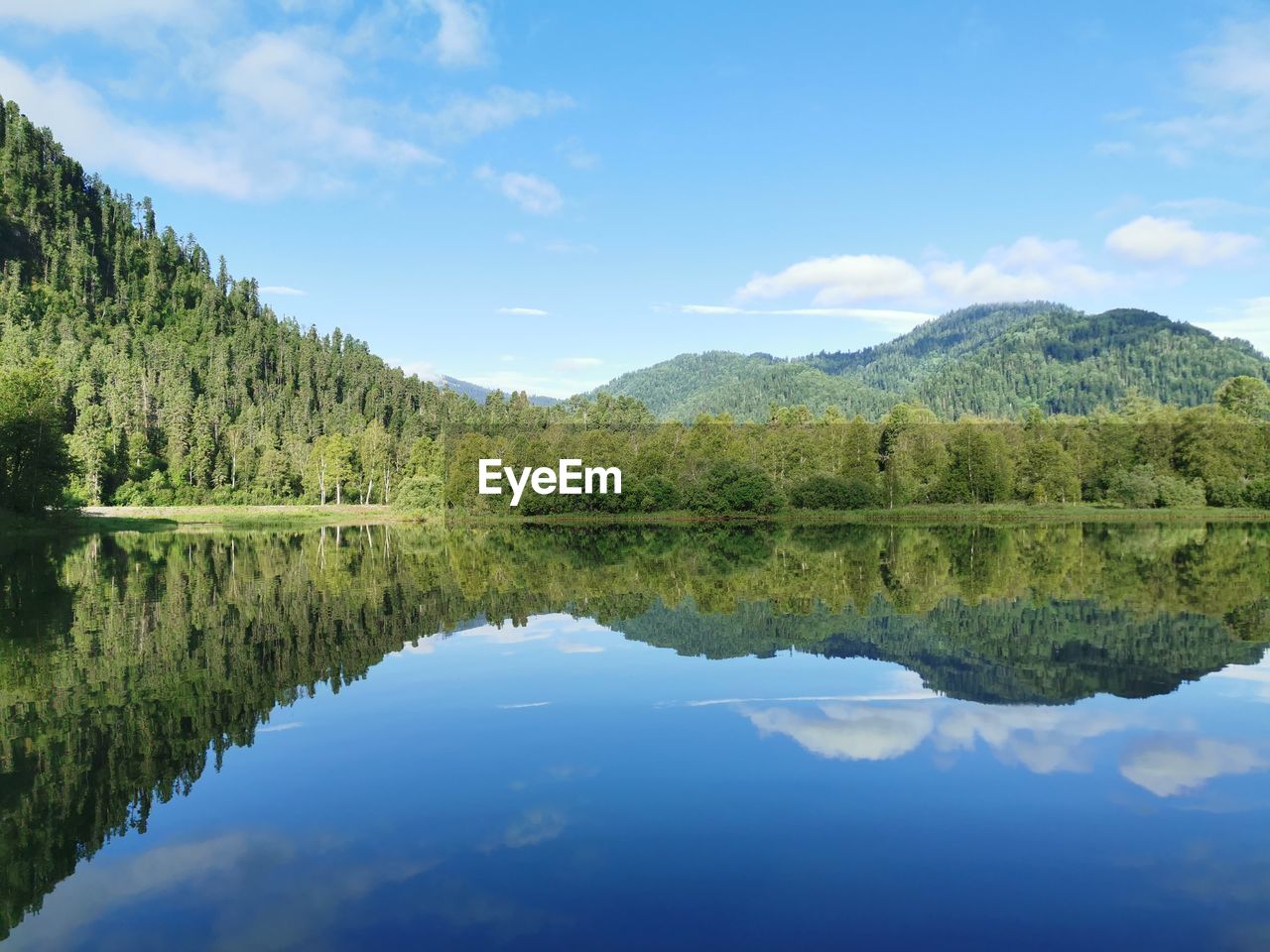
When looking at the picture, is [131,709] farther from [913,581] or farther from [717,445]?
[717,445]

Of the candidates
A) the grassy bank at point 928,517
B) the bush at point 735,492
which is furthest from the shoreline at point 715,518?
the bush at point 735,492

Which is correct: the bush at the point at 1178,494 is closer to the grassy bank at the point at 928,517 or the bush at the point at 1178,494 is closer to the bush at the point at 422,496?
the grassy bank at the point at 928,517

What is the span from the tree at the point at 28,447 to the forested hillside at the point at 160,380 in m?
0.14

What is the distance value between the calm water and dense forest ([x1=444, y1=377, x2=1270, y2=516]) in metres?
60.1

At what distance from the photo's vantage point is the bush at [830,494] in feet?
291

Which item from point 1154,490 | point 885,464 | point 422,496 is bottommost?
point 422,496

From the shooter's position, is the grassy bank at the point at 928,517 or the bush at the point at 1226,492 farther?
the bush at the point at 1226,492

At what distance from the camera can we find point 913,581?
3300 centimetres

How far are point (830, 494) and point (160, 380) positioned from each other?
99129 mm

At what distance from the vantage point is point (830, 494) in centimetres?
8869

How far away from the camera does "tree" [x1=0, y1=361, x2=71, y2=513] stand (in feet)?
196

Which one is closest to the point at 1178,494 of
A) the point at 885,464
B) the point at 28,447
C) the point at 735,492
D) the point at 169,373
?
the point at 885,464

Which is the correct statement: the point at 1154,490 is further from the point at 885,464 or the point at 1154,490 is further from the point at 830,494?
the point at 830,494

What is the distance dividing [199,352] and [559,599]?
13770 cm
